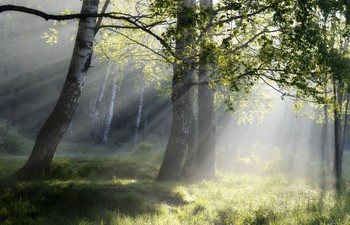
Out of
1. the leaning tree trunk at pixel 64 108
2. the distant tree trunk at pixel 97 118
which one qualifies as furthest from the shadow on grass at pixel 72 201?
the distant tree trunk at pixel 97 118

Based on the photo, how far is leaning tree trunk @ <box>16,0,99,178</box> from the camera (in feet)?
32.1

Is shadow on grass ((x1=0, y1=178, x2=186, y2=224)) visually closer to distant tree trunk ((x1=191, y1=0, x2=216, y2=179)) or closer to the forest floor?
the forest floor

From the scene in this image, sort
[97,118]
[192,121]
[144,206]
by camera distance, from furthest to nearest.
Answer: [97,118], [192,121], [144,206]

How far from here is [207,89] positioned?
15.3 m

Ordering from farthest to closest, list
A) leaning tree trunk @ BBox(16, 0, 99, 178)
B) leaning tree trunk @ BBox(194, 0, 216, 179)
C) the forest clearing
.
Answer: leaning tree trunk @ BBox(194, 0, 216, 179) < leaning tree trunk @ BBox(16, 0, 99, 178) < the forest clearing

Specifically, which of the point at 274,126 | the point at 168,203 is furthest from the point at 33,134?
the point at 274,126

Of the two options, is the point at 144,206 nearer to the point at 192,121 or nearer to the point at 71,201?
the point at 71,201

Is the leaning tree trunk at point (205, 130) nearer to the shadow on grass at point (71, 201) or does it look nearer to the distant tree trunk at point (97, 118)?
the shadow on grass at point (71, 201)

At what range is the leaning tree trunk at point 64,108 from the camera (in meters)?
9.77

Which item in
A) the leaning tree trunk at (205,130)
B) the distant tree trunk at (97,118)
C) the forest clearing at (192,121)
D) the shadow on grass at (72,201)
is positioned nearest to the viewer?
the shadow on grass at (72,201)

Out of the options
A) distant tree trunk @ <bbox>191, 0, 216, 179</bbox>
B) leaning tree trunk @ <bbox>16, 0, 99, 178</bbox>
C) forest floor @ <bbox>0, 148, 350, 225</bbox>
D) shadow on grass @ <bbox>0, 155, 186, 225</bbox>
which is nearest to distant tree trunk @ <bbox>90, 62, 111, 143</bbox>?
distant tree trunk @ <bbox>191, 0, 216, 179</bbox>

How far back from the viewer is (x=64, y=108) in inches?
388

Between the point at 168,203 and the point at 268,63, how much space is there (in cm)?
406

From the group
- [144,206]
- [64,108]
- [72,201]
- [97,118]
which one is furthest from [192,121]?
[97,118]
